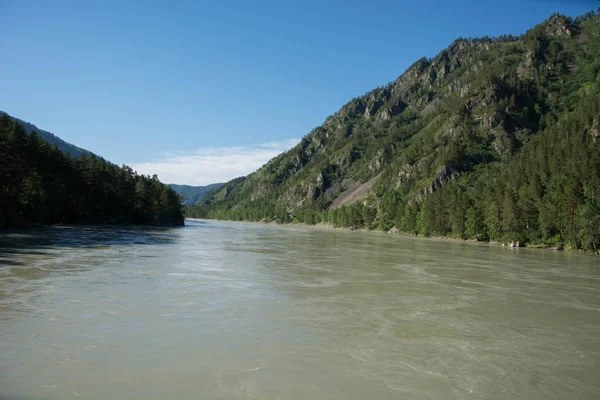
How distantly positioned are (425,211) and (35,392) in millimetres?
113526

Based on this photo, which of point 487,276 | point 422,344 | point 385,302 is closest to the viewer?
point 422,344

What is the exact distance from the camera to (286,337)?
1500cm

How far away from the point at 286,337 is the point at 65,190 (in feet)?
297

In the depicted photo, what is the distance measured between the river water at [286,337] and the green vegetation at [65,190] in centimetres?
5229

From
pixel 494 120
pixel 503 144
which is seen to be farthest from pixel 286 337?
pixel 494 120

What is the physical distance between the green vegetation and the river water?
52.3 metres

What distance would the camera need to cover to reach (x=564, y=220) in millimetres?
65500

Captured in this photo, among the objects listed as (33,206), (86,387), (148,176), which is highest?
(148,176)

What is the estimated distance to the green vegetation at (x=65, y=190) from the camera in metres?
70.6

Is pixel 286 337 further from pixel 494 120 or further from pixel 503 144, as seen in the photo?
pixel 494 120

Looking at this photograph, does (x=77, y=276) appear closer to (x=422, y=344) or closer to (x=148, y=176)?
(x=422, y=344)

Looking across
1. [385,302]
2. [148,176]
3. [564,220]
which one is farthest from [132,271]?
[148,176]

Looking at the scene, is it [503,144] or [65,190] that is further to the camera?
[503,144]

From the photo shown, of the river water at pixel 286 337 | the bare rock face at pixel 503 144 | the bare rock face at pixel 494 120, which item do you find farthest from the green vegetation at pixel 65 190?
the bare rock face at pixel 494 120
